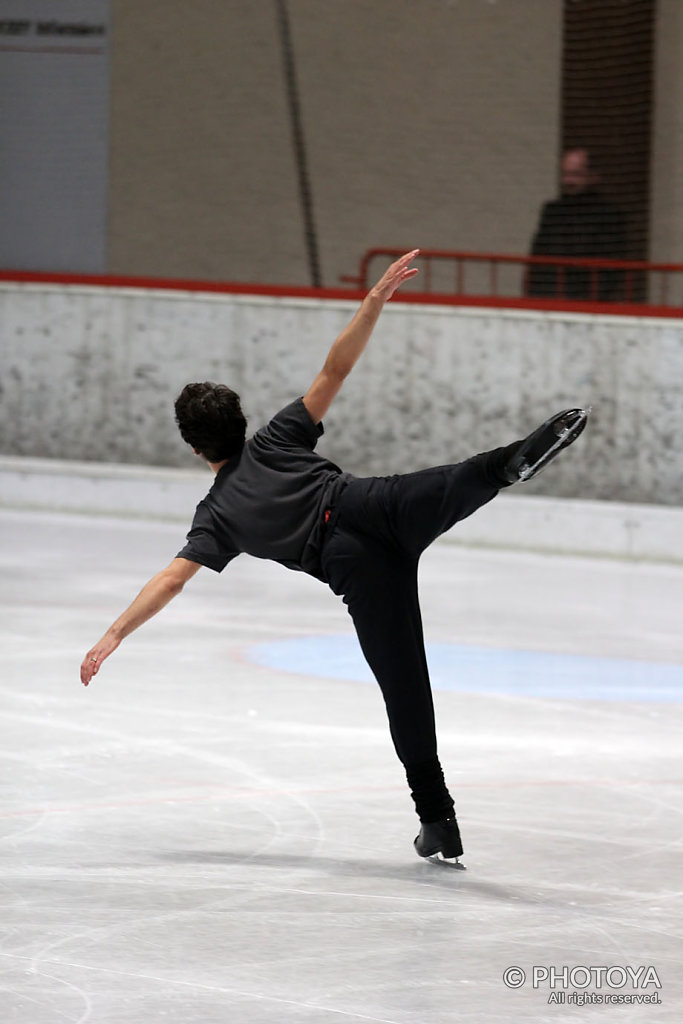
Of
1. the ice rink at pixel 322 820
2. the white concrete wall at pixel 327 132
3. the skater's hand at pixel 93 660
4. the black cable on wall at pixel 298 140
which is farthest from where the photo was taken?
the black cable on wall at pixel 298 140

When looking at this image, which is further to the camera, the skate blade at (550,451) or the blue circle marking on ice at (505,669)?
the blue circle marking on ice at (505,669)

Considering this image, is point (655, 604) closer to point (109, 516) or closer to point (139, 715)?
point (139, 715)

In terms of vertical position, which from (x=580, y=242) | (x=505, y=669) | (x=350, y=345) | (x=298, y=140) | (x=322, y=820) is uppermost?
(x=298, y=140)

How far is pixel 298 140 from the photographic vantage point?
50.4 ft

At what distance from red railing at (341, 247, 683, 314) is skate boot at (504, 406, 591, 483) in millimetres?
8073

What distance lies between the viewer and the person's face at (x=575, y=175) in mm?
12719

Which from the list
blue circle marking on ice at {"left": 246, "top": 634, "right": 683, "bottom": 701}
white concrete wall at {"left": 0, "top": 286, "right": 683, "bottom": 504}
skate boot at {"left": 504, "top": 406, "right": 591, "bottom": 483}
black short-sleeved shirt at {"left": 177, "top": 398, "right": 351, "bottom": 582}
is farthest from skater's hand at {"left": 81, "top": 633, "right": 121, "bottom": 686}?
white concrete wall at {"left": 0, "top": 286, "right": 683, "bottom": 504}

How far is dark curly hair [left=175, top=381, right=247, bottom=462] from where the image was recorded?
468cm

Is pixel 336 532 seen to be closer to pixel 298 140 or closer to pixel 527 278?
pixel 527 278

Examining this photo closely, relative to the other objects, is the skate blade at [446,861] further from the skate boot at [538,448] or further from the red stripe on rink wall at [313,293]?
the red stripe on rink wall at [313,293]

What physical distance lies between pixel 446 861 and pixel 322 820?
0.52 meters

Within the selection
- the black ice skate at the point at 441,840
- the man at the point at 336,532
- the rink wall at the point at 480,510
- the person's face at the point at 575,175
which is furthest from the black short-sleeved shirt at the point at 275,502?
the person's face at the point at 575,175

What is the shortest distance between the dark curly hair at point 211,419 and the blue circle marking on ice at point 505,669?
2845mm

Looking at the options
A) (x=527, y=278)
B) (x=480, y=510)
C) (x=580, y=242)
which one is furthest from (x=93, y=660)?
(x=527, y=278)
